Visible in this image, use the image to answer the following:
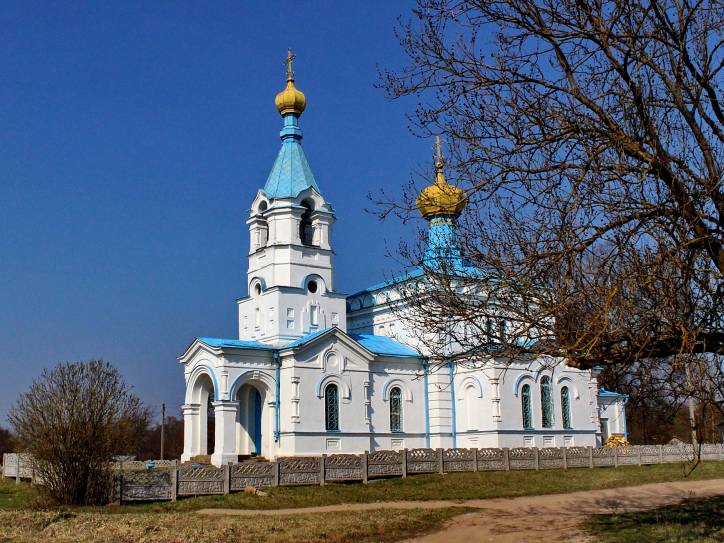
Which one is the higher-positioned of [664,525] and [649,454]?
[649,454]

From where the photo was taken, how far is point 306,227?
29.1 metres

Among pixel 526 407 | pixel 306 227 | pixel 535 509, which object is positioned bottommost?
pixel 535 509

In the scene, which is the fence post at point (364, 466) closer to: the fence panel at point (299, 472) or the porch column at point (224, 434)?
the fence panel at point (299, 472)

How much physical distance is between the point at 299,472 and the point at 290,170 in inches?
516

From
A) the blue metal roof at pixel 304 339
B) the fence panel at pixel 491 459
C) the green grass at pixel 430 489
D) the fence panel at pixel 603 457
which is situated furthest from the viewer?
the blue metal roof at pixel 304 339

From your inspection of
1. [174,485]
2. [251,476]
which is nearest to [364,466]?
[251,476]

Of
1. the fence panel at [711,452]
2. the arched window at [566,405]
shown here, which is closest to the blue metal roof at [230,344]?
the arched window at [566,405]

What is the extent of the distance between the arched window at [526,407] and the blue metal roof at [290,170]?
415 inches

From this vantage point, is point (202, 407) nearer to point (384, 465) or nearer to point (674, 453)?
point (384, 465)

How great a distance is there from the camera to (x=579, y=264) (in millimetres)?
8500

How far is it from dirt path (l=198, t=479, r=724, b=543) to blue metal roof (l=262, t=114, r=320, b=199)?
14.4 meters

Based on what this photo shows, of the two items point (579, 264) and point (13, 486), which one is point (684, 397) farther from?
point (13, 486)

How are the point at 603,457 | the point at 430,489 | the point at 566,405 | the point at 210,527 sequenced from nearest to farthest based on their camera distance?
1. the point at 210,527
2. the point at 430,489
3. the point at 603,457
4. the point at 566,405

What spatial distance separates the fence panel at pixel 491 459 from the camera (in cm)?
2305
